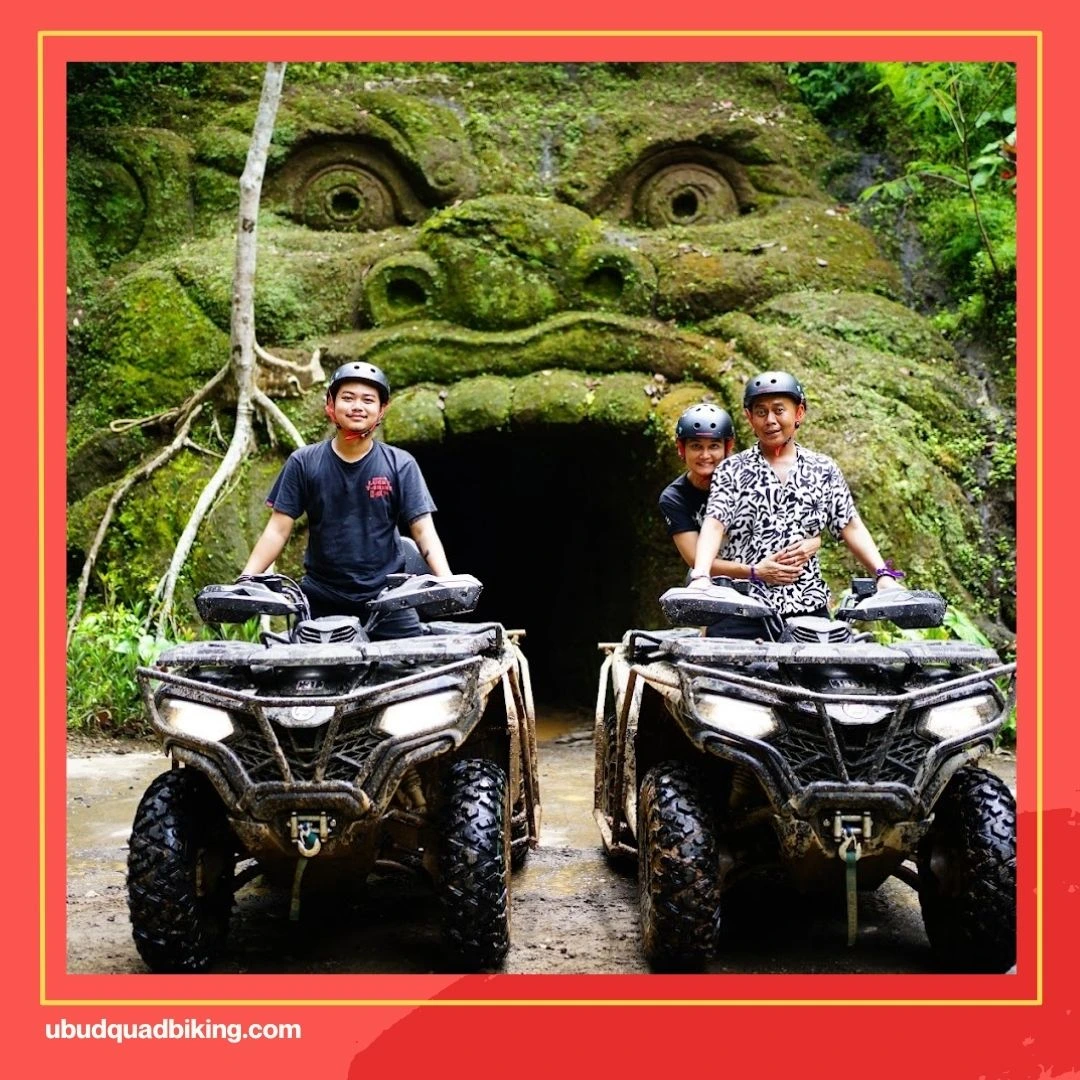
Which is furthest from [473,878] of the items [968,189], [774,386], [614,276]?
[968,189]

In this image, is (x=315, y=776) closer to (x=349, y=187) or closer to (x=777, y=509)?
(x=777, y=509)

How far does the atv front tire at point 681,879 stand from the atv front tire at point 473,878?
1.55 ft

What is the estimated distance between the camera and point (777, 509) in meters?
4.16

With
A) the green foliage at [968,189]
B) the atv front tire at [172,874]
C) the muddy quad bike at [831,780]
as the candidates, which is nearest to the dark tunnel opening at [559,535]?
the green foliage at [968,189]

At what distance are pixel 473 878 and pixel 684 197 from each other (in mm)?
9031

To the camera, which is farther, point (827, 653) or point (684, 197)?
point (684, 197)

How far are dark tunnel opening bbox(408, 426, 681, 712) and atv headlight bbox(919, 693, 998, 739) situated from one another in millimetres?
5990

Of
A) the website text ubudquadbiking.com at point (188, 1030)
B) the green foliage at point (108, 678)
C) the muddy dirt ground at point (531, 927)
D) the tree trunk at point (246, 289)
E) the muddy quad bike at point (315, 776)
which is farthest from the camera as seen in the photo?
the tree trunk at point (246, 289)

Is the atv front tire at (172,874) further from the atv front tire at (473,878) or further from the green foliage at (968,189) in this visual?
the green foliage at (968,189)

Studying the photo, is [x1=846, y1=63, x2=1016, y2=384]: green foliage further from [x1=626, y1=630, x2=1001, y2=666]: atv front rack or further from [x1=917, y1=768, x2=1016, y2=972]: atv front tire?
[x1=917, y1=768, x2=1016, y2=972]: atv front tire

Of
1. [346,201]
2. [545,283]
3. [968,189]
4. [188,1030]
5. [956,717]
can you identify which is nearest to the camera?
[188,1030]

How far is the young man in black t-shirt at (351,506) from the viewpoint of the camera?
4211 mm

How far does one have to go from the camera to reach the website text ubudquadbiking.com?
8.78 feet

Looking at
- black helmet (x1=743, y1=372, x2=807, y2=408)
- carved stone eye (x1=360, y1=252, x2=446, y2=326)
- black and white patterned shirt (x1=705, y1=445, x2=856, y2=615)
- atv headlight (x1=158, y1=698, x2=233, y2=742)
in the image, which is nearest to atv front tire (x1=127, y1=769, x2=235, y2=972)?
atv headlight (x1=158, y1=698, x2=233, y2=742)
